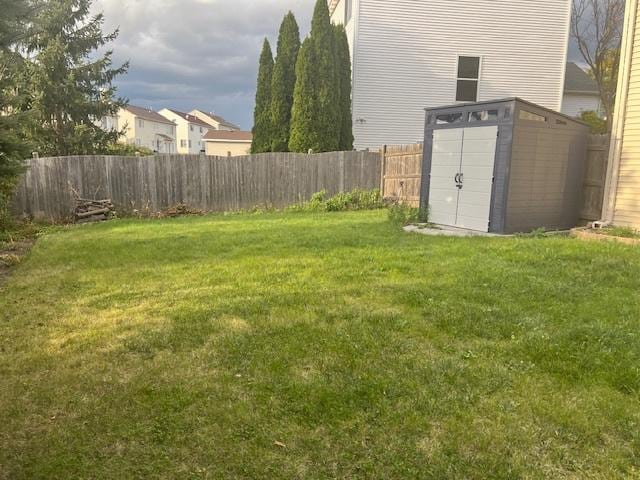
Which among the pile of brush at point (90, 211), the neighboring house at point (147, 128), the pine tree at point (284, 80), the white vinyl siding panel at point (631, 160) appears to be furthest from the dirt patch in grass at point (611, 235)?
the neighboring house at point (147, 128)

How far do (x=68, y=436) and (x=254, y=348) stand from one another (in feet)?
4.68

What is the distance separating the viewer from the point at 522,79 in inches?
688

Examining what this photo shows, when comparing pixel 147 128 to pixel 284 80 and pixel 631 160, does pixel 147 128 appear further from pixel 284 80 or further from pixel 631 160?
pixel 631 160

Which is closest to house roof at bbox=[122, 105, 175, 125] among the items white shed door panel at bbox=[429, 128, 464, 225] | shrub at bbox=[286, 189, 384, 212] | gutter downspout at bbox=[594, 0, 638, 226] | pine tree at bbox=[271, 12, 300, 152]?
pine tree at bbox=[271, 12, 300, 152]

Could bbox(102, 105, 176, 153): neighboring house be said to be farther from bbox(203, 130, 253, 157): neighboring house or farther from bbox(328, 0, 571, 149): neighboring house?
bbox(328, 0, 571, 149): neighboring house

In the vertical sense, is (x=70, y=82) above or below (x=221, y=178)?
above

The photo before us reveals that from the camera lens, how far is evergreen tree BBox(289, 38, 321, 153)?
50.9 feet

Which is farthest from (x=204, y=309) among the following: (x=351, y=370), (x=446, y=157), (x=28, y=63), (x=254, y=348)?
(x=28, y=63)

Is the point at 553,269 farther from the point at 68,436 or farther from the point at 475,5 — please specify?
the point at 475,5

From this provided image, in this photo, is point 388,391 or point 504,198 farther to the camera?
point 504,198

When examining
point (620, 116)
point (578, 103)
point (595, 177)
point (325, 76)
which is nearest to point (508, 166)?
point (620, 116)

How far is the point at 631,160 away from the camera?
8336 mm

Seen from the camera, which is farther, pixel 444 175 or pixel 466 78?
pixel 466 78

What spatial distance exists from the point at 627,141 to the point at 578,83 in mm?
19268
